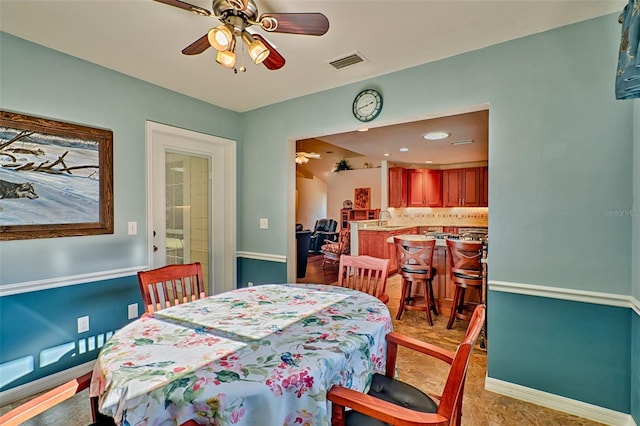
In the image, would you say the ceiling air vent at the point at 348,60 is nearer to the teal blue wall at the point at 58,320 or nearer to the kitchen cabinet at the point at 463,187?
the teal blue wall at the point at 58,320

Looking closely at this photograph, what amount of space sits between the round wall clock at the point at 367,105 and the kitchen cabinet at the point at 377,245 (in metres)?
3.20

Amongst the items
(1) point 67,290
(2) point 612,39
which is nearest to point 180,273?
(1) point 67,290

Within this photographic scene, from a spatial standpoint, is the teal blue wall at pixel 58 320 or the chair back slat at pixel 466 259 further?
the chair back slat at pixel 466 259

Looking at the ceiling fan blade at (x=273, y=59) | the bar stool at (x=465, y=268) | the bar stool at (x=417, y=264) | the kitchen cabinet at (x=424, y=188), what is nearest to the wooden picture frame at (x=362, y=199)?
the kitchen cabinet at (x=424, y=188)

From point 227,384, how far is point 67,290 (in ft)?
6.95

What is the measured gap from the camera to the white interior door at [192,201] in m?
3.01

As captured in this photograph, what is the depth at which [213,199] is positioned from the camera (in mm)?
3594

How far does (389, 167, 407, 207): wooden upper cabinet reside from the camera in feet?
22.6

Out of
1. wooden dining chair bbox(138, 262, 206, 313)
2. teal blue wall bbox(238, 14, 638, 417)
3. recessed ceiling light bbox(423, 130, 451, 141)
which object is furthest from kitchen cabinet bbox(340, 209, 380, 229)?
wooden dining chair bbox(138, 262, 206, 313)

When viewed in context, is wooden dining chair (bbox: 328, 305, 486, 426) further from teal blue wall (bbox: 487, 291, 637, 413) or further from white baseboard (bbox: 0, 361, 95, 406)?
white baseboard (bbox: 0, 361, 95, 406)

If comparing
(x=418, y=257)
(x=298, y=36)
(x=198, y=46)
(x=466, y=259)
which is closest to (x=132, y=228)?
(x=198, y=46)

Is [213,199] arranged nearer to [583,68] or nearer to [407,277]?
[407,277]

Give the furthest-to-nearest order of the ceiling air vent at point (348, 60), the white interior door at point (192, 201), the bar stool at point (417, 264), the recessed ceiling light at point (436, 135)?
the recessed ceiling light at point (436, 135) → the bar stool at point (417, 264) → the white interior door at point (192, 201) → the ceiling air vent at point (348, 60)

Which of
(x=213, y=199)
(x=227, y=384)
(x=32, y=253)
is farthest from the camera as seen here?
(x=213, y=199)
